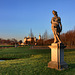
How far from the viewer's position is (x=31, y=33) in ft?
212

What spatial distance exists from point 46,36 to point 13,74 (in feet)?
174

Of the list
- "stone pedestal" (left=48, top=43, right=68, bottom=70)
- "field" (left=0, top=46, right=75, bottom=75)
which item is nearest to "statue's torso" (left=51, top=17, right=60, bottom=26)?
"stone pedestal" (left=48, top=43, right=68, bottom=70)

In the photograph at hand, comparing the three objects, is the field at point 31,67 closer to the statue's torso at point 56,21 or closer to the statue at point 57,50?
the statue at point 57,50

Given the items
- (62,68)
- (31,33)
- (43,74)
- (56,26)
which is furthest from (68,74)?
(31,33)

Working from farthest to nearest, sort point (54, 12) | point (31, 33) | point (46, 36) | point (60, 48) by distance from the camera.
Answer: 1. point (31, 33)
2. point (46, 36)
3. point (54, 12)
4. point (60, 48)

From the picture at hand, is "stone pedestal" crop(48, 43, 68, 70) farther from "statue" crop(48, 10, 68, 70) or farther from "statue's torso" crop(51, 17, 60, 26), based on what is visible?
"statue's torso" crop(51, 17, 60, 26)

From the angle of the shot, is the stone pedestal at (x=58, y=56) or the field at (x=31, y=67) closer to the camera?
the field at (x=31, y=67)

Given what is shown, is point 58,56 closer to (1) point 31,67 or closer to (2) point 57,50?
(2) point 57,50

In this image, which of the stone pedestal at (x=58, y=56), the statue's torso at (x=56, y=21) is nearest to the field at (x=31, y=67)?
the stone pedestal at (x=58, y=56)

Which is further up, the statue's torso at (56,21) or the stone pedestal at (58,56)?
the statue's torso at (56,21)

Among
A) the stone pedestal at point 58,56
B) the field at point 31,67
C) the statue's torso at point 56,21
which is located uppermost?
the statue's torso at point 56,21

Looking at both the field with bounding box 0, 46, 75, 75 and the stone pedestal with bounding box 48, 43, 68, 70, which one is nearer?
the field with bounding box 0, 46, 75, 75

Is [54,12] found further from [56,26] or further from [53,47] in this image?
[53,47]

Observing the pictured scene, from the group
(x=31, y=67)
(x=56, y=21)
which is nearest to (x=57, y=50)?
(x=56, y=21)
